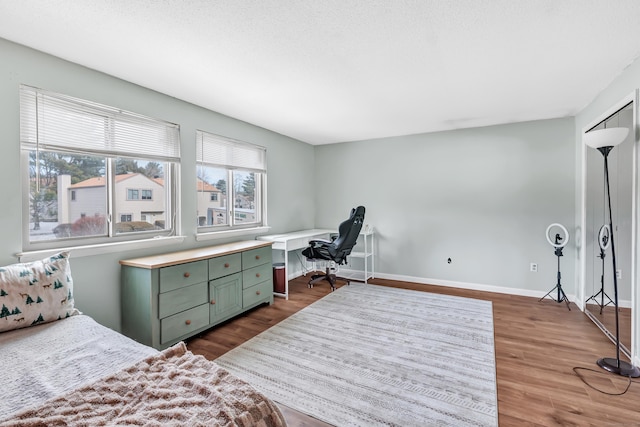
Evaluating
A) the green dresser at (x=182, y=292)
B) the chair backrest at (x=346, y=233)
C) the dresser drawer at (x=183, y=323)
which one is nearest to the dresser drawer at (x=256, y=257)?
the green dresser at (x=182, y=292)

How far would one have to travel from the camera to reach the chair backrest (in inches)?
161

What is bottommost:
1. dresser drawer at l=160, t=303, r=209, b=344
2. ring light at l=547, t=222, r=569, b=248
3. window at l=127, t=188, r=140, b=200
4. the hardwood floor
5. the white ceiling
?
the hardwood floor

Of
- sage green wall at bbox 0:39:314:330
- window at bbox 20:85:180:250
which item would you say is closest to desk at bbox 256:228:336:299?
sage green wall at bbox 0:39:314:330

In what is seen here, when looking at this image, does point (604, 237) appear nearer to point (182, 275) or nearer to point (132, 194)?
point (182, 275)

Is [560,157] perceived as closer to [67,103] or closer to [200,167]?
[200,167]

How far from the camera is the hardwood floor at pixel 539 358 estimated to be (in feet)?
5.71

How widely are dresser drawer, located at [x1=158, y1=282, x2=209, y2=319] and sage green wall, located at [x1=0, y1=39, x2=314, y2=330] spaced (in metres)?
0.49

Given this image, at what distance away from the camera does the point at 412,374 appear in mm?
2168

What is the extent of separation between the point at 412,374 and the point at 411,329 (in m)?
0.80

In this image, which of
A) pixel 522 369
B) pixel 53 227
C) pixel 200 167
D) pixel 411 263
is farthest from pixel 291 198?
pixel 522 369

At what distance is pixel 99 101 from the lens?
2447mm

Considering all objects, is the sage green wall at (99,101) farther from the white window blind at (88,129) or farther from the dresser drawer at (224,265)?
the dresser drawer at (224,265)

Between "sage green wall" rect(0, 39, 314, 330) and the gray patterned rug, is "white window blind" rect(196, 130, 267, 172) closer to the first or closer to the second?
"sage green wall" rect(0, 39, 314, 330)

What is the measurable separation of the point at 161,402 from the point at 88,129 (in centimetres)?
235
